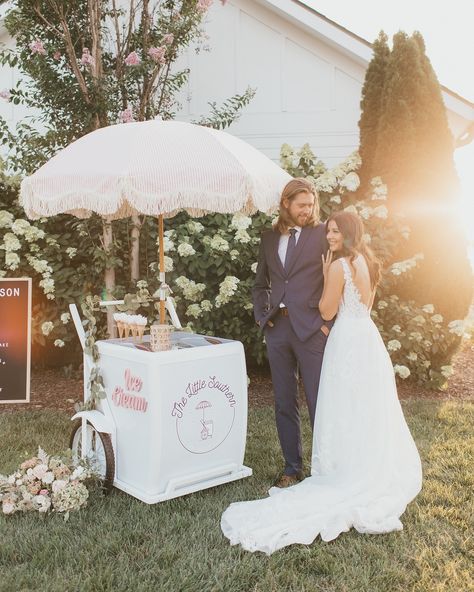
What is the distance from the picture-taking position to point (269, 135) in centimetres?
947

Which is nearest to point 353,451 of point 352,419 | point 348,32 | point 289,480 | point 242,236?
point 352,419

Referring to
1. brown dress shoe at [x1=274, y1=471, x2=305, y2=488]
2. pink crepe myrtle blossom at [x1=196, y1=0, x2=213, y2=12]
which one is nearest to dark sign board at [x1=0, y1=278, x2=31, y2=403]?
brown dress shoe at [x1=274, y1=471, x2=305, y2=488]

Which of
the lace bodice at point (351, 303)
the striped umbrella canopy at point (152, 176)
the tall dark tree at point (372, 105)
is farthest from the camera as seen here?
the tall dark tree at point (372, 105)

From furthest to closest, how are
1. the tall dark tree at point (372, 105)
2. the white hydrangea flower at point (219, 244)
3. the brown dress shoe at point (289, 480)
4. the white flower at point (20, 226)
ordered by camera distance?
the tall dark tree at point (372, 105)
the white flower at point (20, 226)
the white hydrangea flower at point (219, 244)
the brown dress shoe at point (289, 480)

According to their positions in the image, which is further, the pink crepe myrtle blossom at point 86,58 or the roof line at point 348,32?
the roof line at point 348,32

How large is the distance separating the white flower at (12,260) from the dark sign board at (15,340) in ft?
3.46

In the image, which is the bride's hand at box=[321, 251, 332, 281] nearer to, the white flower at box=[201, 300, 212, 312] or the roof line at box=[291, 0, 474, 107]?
the white flower at box=[201, 300, 212, 312]

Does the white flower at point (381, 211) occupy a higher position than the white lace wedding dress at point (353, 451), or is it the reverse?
the white flower at point (381, 211)

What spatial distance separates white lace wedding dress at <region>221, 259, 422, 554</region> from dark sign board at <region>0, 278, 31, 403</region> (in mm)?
2550

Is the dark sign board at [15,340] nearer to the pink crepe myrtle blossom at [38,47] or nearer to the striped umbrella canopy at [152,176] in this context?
the striped umbrella canopy at [152,176]

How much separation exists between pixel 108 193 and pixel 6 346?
2524mm

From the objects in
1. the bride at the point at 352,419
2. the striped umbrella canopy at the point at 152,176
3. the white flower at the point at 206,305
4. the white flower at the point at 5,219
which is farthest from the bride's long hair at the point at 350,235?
the white flower at the point at 5,219

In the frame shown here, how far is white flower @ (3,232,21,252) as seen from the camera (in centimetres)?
628

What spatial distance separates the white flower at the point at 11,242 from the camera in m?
6.28
